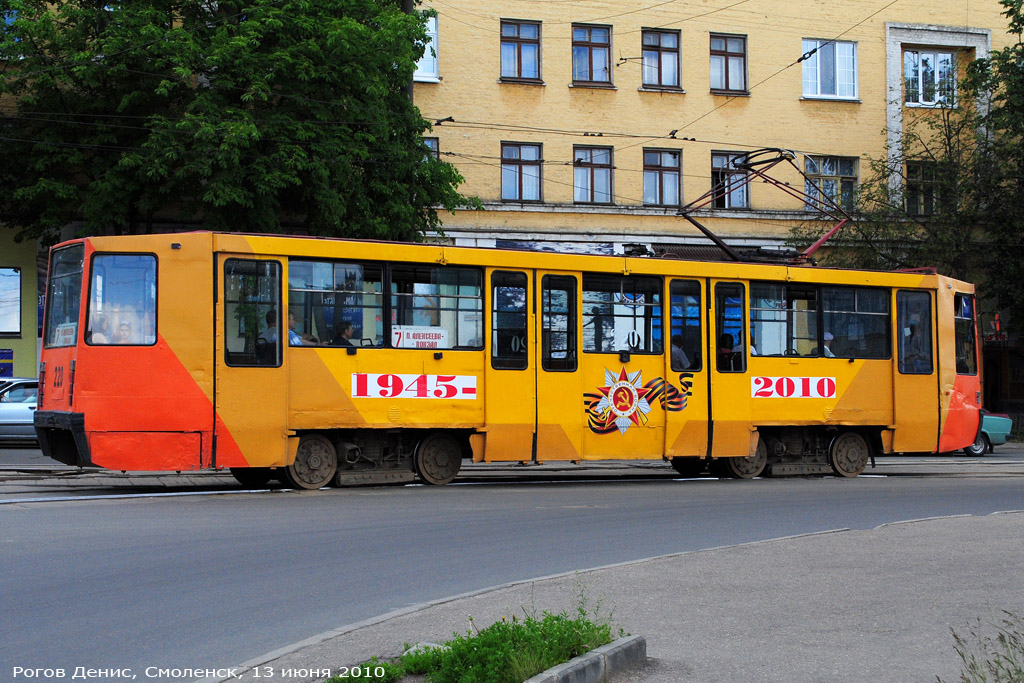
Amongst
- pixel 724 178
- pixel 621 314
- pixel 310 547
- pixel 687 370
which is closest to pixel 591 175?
pixel 724 178

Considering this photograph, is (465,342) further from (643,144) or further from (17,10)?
(643,144)

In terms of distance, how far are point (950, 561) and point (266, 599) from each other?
17.6 feet

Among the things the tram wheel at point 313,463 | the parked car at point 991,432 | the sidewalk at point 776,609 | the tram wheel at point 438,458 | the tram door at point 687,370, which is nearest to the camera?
the sidewalk at point 776,609

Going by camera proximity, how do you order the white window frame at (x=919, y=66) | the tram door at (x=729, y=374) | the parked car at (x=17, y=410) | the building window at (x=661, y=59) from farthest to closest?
the white window frame at (x=919, y=66), the building window at (x=661, y=59), the parked car at (x=17, y=410), the tram door at (x=729, y=374)

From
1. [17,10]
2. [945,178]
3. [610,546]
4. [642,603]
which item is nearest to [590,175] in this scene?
[945,178]

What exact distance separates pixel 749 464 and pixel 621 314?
345 cm

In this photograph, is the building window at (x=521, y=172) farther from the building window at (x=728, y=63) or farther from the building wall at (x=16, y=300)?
the building wall at (x=16, y=300)

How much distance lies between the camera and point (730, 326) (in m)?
18.1

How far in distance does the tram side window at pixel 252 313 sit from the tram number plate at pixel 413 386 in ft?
3.87

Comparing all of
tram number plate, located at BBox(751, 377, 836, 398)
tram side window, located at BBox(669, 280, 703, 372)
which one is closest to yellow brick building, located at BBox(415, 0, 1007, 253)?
tram number plate, located at BBox(751, 377, 836, 398)

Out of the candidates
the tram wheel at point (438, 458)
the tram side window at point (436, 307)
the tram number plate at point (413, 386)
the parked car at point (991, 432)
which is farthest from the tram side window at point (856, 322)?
the parked car at point (991, 432)

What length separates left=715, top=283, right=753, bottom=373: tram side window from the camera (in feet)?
59.0

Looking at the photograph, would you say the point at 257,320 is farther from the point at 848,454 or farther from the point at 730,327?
the point at 848,454

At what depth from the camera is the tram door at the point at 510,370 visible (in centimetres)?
1612
